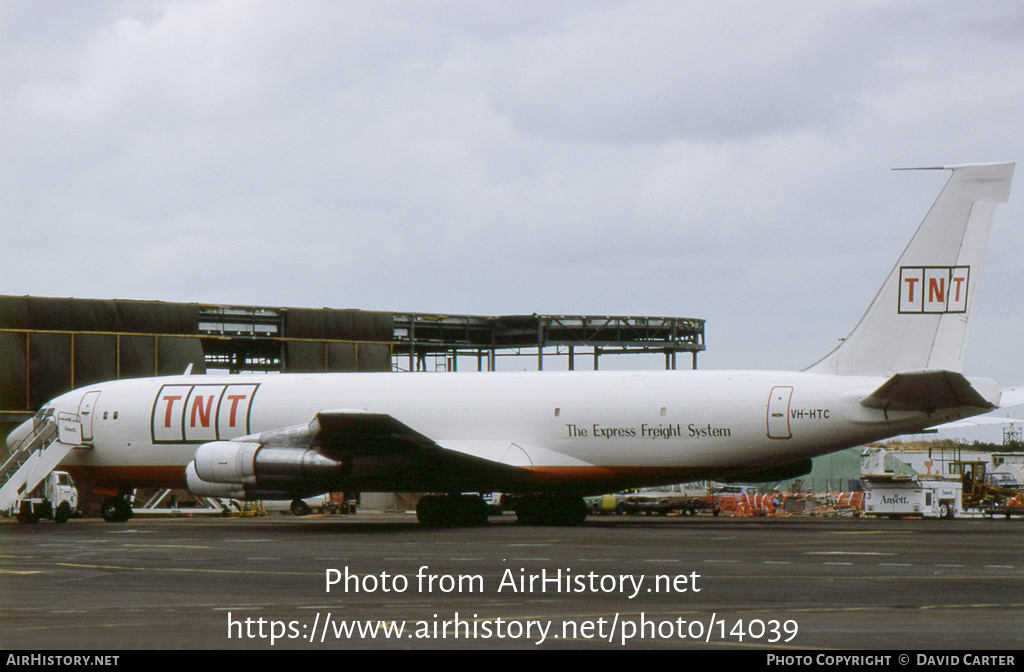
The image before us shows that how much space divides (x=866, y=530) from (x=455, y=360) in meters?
45.3

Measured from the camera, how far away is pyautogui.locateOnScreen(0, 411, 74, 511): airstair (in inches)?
1345

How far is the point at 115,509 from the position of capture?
1367 inches

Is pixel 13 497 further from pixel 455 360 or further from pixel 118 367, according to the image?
pixel 455 360

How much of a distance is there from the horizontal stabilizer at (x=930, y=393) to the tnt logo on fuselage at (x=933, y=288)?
2.25 metres

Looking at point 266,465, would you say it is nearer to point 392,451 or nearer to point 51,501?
point 392,451

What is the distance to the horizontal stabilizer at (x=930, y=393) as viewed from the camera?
24.3 m

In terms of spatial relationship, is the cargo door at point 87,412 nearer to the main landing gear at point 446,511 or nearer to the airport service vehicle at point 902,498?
the main landing gear at point 446,511

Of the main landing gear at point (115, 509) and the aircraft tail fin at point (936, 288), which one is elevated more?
the aircraft tail fin at point (936, 288)

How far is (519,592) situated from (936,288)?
1677 cm

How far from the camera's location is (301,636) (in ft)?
30.6

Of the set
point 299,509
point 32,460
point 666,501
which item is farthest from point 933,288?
point 299,509

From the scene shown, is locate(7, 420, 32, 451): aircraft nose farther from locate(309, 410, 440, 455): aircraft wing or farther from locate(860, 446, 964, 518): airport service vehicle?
locate(860, 446, 964, 518): airport service vehicle

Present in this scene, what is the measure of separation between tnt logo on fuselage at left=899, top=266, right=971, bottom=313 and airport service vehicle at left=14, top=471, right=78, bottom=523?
23930mm

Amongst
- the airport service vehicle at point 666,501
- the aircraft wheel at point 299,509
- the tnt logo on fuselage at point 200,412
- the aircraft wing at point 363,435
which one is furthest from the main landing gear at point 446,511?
the aircraft wheel at point 299,509
